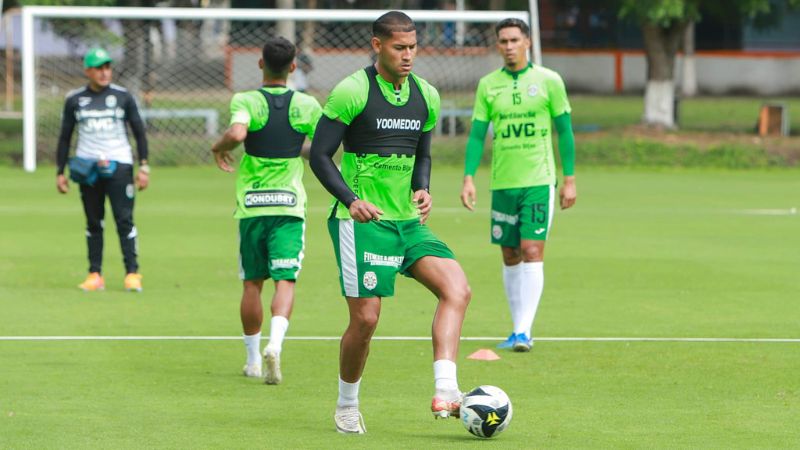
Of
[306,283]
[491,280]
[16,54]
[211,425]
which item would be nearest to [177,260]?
[306,283]

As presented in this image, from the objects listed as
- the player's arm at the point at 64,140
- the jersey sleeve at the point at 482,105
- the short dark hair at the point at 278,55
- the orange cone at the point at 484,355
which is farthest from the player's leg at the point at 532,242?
the player's arm at the point at 64,140

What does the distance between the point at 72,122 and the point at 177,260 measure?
111 inches

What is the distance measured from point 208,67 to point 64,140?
18.6 metres

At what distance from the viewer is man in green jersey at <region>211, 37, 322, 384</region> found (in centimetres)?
949

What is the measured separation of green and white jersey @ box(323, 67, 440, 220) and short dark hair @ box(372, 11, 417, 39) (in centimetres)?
22

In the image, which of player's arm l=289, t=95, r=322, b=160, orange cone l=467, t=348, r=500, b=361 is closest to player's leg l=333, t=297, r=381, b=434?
player's arm l=289, t=95, r=322, b=160

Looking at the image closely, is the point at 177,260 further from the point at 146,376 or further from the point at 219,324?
the point at 146,376

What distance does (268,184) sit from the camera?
9539 mm

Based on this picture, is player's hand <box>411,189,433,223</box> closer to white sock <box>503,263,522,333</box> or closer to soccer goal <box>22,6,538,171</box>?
white sock <box>503,263,522,333</box>

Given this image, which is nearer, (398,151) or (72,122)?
(398,151)

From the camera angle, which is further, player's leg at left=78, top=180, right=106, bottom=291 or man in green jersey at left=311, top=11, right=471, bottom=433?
player's leg at left=78, top=180, right=106, bottom=291

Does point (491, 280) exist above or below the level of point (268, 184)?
below

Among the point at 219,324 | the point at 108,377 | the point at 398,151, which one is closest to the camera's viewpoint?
the point at 398,151

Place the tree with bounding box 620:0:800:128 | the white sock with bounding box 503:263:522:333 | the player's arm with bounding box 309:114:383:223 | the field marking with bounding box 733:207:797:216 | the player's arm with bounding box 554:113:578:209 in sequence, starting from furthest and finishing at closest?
the tree with bounding box 620:0:800:128, the field marking with bounding box 733:207:797:216, the white sock with bounding box 503:263:522:333, the player's arm with bounding box 554:113:578:209, the player's arm with bounding box 309:114:383:223
